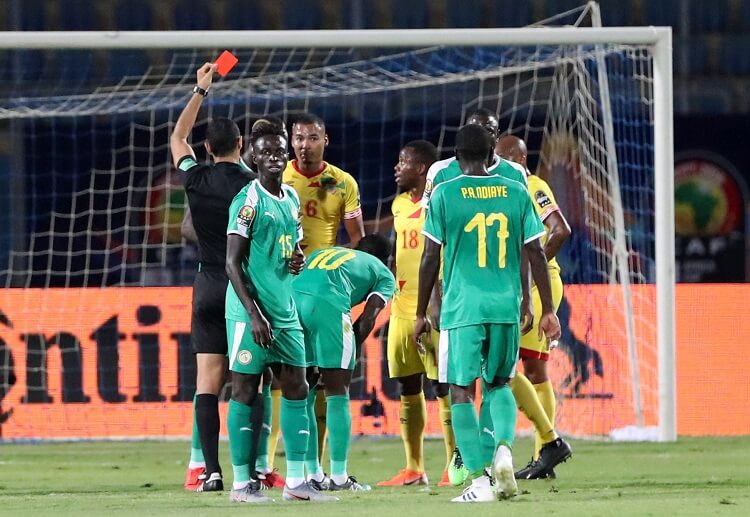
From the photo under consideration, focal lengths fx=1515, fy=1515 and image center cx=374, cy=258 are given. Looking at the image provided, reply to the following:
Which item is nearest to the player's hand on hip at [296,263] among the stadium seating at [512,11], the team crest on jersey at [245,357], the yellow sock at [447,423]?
the team crest on jersey at [245,357]

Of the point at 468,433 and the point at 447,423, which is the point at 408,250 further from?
the point at 468,433

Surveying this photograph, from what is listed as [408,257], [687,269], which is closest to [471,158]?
[408,257]

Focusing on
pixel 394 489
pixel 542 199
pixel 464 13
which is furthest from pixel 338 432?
pixel 464 13

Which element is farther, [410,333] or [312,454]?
[410,333]

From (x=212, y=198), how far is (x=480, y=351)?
1.55 meters

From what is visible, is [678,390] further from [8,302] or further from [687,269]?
[687,269]

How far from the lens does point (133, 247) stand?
1472cm

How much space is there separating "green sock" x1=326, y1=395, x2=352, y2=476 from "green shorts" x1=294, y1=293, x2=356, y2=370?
19 centimetres

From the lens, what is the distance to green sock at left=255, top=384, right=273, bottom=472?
295 inches

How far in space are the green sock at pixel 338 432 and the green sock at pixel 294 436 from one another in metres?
0.72

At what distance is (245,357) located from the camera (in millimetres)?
6430

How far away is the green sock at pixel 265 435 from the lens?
24.6 feet

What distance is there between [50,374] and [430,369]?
4.20 metres

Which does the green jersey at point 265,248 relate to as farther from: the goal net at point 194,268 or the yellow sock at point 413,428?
the goal net at point 194,268
